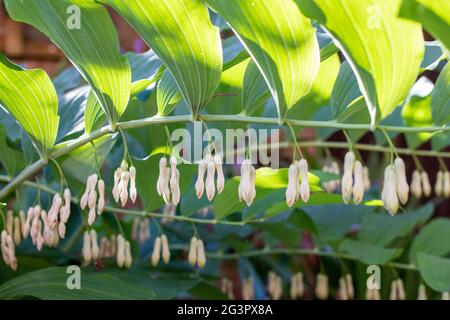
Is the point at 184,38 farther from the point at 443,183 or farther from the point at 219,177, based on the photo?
the point at 443,183

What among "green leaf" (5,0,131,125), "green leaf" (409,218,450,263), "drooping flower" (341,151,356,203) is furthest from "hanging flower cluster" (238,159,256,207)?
"green leaf" (409,218,450,263)

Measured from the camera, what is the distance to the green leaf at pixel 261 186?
3.36 feet

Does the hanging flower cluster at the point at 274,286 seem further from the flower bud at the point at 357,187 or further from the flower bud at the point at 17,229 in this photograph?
the flower bud at the point at 357,187

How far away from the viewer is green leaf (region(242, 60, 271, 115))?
3.24 ft

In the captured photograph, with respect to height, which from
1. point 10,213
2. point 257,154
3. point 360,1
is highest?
point 360,1

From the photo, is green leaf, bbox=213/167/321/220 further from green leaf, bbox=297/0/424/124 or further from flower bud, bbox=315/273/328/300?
flower bud, bbox=315/273/328/300

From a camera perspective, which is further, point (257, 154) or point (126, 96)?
point (257, 154)

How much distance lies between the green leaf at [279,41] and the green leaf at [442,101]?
22 centimetres

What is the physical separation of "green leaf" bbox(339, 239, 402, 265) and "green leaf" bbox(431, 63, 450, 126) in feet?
1.34

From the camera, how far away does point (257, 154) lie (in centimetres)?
158
